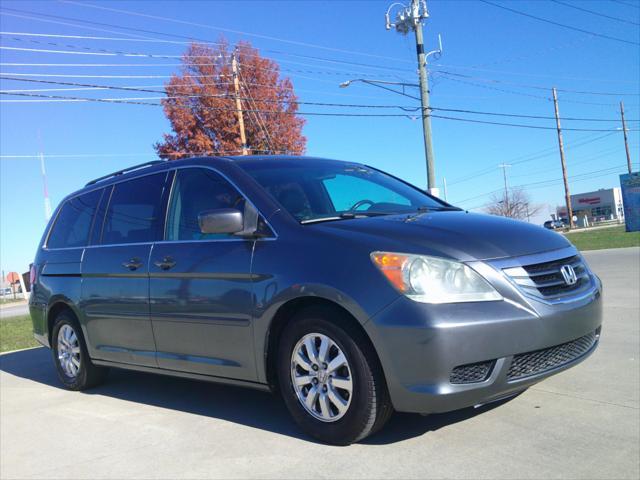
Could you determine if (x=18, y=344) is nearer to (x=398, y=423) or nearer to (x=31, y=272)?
(x=31, y=272)

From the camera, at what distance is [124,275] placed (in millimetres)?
4754

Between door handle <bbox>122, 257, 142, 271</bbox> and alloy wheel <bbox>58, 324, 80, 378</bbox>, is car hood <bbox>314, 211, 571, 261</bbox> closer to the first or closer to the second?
door handle <bbox>122, 257, 142, 271</bbox>

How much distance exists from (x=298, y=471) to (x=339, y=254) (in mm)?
1199

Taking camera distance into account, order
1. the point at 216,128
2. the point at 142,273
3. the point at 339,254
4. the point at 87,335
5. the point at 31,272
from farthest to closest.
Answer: the point at 216,128, the point at 31,272, the point at 87,335, the point at 142,273, the point at 339,254

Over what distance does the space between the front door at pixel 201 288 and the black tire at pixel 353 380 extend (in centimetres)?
41

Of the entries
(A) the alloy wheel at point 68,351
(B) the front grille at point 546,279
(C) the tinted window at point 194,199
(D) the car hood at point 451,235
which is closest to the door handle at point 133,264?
(C) the tinted window at point 194,199

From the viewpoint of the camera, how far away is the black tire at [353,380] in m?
3.20

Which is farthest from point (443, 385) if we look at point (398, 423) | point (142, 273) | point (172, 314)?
point (142, 273)

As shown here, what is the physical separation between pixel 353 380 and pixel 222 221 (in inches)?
51.2

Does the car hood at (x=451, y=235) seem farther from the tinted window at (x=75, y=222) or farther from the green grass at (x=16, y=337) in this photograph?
the green grass at (x=16, y=337)

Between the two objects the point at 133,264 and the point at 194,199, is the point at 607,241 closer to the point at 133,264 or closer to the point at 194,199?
the point at 194,199

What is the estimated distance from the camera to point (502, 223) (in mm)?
3785

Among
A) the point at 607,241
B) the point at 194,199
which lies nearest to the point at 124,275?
the point at 194,199

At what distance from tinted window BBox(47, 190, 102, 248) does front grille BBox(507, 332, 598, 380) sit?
13.3 feet
